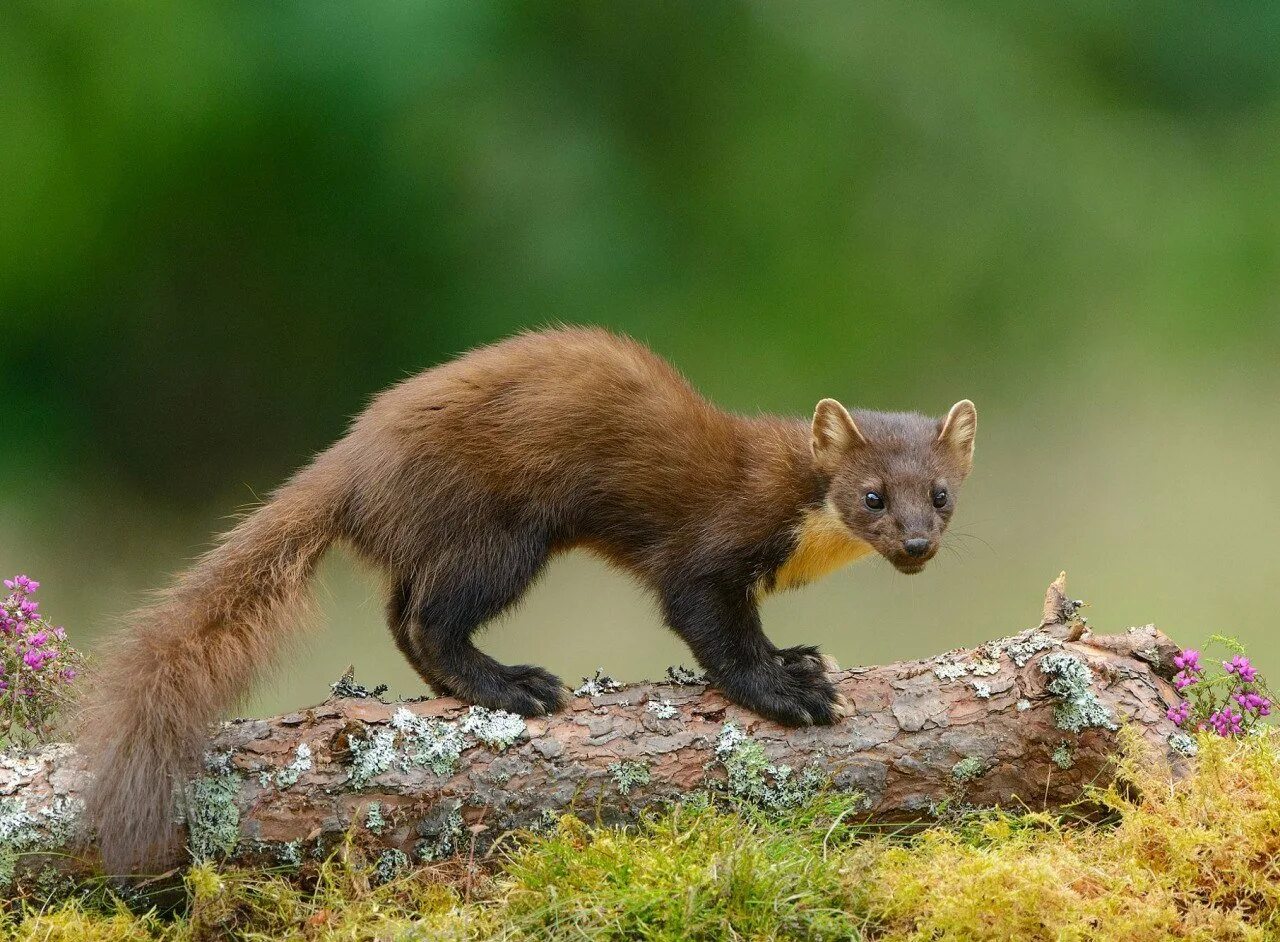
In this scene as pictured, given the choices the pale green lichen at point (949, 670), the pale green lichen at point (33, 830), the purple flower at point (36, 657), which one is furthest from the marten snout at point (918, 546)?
the purple flower at point (36, 657)

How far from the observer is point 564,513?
358 cm

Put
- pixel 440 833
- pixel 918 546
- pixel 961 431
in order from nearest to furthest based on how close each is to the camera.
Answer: pixel 440 833 < pixel 918 546 < pixel 961 431

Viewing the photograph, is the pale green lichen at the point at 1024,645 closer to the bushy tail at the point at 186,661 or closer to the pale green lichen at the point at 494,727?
the pale green lichen at the point at 494,727

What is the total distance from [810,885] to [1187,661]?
4.68 feet

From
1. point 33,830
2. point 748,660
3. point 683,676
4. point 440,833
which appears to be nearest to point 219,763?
point 33,830

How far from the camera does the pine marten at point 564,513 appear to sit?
3400 mm

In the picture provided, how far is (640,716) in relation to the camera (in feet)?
11.1

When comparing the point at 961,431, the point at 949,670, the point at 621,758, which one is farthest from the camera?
the point at 961,431

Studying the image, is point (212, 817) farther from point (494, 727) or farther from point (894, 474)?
point (894, 474)

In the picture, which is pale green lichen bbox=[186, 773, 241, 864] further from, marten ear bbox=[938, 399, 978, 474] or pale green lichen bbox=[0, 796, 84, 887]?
marten ear bbox=[938, 399, 978, 474]

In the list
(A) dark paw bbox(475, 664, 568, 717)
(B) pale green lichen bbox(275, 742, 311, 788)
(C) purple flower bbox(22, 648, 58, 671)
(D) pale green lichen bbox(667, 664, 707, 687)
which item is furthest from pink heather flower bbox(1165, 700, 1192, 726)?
(C) purple flower bbox(22, 648, 58, 671)

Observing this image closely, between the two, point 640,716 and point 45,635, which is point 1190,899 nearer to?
point 640,716

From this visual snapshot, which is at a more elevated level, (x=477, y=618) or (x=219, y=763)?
(x=477, y=618)

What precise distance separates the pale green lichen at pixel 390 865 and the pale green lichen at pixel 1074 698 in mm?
1588
